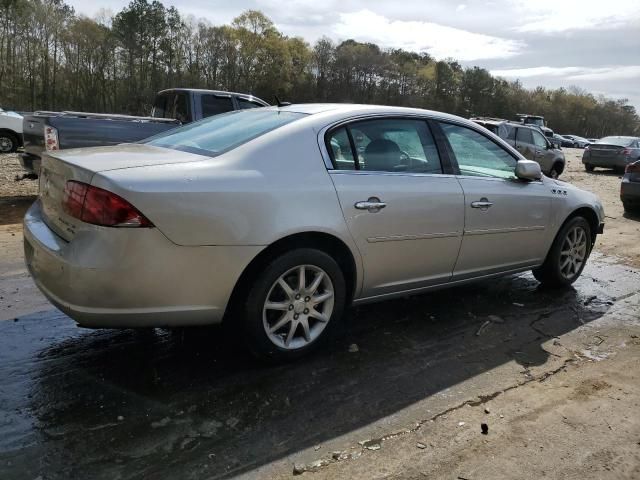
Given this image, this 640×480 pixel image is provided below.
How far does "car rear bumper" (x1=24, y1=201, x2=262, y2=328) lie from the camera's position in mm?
2773

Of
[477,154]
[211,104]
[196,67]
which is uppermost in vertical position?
[196,67]

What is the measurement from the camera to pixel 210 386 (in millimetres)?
3150

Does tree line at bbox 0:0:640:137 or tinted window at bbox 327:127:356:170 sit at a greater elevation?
tree line at bbox 0:0:640:137

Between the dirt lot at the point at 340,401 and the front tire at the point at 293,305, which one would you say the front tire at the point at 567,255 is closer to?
the dirt lot at the point at 340,401

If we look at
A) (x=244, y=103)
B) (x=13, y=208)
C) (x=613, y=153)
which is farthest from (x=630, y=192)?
(x=613, y=153)

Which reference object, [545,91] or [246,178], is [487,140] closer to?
[246,178]

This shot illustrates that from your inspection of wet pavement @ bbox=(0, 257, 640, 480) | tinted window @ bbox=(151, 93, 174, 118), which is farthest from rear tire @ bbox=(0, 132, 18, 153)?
wet pavement @ bbox=(0, 257, 640, 480)

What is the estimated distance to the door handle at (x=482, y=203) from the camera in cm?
420

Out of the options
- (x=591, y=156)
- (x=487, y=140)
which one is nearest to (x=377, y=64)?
(x=591, y=156)

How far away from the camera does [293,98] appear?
2813 inches

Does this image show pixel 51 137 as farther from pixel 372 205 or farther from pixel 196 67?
pixel 196 67

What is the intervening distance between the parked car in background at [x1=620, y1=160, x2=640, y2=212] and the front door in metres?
6.94

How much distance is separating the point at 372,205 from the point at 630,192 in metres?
9.10

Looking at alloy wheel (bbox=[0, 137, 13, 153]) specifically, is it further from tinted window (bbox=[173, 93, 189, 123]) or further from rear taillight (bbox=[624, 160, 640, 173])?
rear taillight (bbox=[624, 160, 640, 173])
